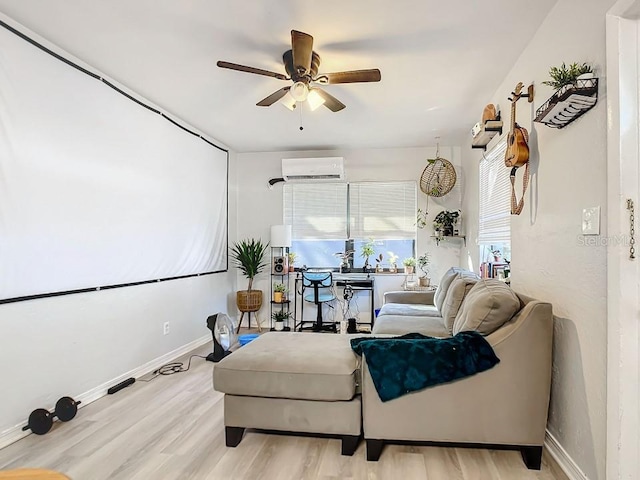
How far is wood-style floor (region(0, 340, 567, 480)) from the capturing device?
6.41ft

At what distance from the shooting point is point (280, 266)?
541 centimetres

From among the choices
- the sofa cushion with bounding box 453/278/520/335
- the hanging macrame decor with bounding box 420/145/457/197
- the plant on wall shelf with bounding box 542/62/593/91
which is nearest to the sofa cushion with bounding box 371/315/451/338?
the sofa cushion with bounding box 453/278/520/335

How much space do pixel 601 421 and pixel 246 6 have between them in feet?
8.84

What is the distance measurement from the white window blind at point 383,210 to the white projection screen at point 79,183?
2.33m

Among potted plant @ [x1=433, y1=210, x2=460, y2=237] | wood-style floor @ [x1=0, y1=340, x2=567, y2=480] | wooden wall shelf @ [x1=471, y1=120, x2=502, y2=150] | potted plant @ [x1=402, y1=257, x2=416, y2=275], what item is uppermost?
wooden wall shelf @ [x1=471, y1=120, x2=502, y2=150]

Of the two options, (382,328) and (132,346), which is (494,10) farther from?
(132,346)

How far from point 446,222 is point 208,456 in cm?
391

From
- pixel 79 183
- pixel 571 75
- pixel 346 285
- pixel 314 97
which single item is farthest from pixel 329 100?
pixel 346 285

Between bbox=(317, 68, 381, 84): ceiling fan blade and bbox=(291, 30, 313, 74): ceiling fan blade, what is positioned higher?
bbox=(291, 30, 313, 74): ceiling fan blade

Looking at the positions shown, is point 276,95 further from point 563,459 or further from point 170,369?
point 563,459

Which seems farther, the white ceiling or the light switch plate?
the white ceiling

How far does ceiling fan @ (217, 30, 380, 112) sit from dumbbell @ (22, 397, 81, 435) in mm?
2384

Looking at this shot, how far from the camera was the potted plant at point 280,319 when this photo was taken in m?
5.30

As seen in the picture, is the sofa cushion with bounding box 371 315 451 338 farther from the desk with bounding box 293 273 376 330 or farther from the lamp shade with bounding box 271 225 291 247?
the lamp shade with bounding box 271 225 291 247
